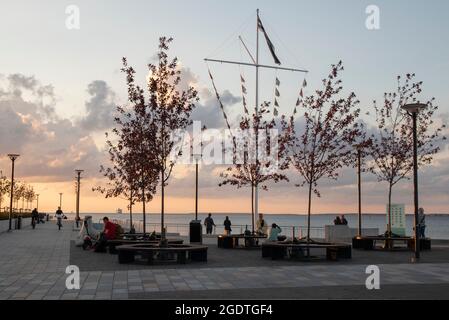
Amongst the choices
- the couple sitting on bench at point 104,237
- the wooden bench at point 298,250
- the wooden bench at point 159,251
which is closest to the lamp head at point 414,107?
the wooden bench at point 298,250

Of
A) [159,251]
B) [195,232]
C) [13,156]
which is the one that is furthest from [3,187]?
[159,251]

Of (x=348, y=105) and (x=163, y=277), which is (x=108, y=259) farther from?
(x=348, y=105)

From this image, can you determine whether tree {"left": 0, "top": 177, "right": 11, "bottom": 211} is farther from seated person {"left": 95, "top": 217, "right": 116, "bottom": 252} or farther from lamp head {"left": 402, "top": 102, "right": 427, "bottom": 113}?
lamp head {"left": 402, "top": 102, "right": 427, "bottom": 113}

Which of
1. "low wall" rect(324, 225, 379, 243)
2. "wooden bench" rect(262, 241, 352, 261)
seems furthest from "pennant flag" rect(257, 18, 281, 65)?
"wooden bench" rect(262, 241, 352, 261)

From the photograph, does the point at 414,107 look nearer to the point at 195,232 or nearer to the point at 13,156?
the point at 195,232

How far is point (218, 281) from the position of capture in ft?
44.3

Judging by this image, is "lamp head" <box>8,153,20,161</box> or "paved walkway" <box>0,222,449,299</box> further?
"lamp head" <box>8,153,20,161</box>

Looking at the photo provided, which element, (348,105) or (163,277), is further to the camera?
(348,105)

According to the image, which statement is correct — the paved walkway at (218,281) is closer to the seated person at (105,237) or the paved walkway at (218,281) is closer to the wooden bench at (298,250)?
the wooden bench at (298,250)

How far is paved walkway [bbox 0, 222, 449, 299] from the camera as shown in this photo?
11548 mm

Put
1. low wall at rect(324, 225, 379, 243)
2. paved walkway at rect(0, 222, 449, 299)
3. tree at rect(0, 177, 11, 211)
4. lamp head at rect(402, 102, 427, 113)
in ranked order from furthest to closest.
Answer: tree at rect(0, 177, 11, 211) → low wall at rect(324, 225, 379, 243) → lamp head at rect(402, 102, 427, 113) → paved walkway at rect(0, 222, 449, 299)

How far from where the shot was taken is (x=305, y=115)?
76.3 feet
